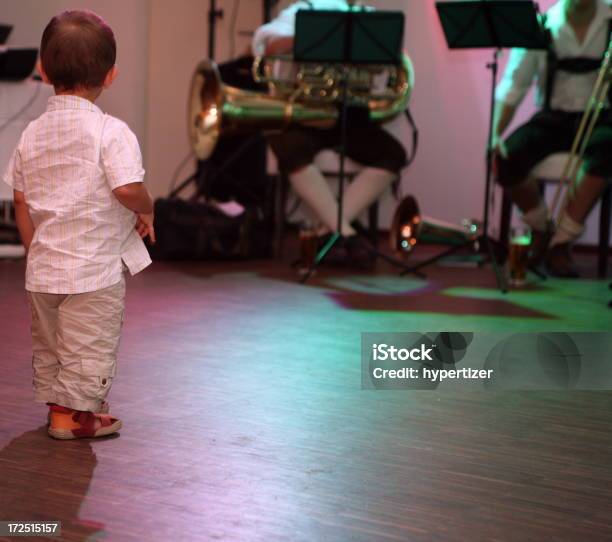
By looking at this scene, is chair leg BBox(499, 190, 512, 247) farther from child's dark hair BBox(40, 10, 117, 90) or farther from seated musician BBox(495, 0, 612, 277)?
child's dark hair BBox(40, 10, 117, 90)

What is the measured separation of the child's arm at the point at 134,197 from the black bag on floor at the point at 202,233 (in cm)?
279

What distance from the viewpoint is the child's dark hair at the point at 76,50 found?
5.53ft

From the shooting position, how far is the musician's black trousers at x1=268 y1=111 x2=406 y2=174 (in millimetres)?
4328

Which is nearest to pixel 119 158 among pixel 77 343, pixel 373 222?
pixel 77 343

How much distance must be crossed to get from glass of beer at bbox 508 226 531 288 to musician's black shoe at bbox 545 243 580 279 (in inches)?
14.2

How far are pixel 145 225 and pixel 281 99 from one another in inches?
101

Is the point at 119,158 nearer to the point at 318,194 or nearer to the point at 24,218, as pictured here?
the point at 24,218

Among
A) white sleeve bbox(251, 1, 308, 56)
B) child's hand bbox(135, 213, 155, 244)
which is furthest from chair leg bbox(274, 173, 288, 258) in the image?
child's hand bbox(135, 213, 155, 244)

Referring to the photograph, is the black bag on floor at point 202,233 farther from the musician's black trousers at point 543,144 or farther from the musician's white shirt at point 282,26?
the musician's black trousers at point 543,144

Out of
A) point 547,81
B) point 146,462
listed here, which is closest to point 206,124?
point 547,81

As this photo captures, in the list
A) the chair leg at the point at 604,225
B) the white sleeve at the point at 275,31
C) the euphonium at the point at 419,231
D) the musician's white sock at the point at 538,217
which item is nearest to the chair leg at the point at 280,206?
the white sleeve at the point at 275,31

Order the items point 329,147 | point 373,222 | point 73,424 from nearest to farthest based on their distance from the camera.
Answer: point 73,424 < point 329,147 < point 373,222

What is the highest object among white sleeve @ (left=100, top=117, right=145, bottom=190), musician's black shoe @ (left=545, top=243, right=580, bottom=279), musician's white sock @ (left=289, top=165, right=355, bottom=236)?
white sleeve @ (left=100, top=117, right=145, bottom=190)

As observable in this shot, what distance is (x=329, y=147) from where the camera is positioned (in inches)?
177
